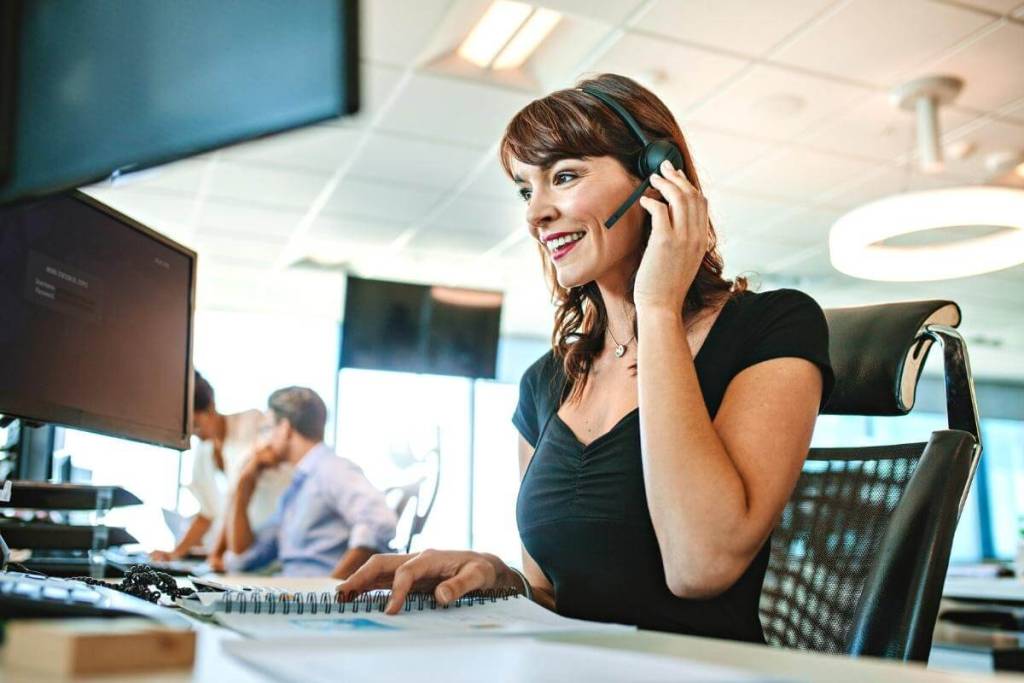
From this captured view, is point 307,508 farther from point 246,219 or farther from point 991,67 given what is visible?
point 991,67

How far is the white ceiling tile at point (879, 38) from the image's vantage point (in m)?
3.22

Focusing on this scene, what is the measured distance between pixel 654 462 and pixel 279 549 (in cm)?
275

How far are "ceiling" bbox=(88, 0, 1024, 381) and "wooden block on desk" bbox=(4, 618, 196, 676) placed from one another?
1.19m

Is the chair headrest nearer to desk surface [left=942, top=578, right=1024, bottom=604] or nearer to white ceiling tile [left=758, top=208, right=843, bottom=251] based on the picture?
desk surface [left=942, top=578, right=1024, bottom=604]

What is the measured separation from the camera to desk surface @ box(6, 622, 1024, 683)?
43 centimetres

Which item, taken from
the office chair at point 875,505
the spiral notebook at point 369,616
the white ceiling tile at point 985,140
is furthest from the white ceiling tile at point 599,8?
the spiral notebook at point 369,616

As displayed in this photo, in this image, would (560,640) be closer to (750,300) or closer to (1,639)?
(1,639)

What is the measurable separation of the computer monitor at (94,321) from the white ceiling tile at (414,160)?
3.13 m

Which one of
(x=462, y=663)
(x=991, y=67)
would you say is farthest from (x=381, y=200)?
(x=462, y=663)

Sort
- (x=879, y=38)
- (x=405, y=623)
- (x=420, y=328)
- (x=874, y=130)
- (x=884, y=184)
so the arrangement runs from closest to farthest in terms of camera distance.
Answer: (x=405, y=623) → (x=879, y=38) → (x=874, y=130) → (x=420, y=328) → (x=884, y=184)

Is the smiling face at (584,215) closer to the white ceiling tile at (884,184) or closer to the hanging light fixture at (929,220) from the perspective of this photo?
the hanging light fixture at (929,220)

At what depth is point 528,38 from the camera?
142 inches

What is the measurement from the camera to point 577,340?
1.37 meters

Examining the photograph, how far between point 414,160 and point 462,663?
432cm
